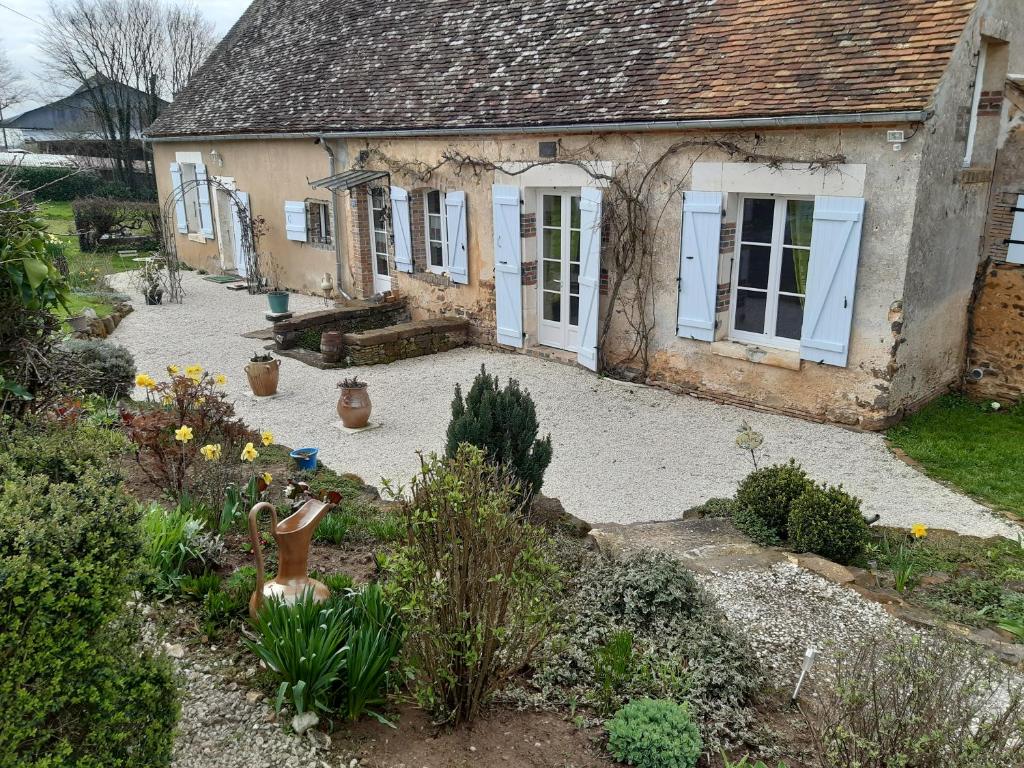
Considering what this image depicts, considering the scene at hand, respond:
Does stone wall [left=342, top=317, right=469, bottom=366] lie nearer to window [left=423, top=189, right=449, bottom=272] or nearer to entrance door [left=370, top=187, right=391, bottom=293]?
window [left=423, top=189, right=449, bottom=272]

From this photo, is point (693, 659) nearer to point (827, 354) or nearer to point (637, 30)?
point (827, 354)

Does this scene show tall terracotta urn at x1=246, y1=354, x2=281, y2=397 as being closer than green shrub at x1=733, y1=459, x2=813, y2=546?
No

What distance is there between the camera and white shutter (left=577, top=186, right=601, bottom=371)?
955cm

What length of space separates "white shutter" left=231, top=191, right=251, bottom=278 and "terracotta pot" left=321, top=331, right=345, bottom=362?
254 inches

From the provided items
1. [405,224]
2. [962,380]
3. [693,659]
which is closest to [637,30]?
[405,224]

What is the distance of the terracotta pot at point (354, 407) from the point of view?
840 cm

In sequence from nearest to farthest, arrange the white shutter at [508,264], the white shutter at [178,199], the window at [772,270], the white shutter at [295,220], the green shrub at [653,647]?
1. the green shrub at [653,647]
2. the window at [772,270]
3. the white shutter at [508,264]
4. the white shutter at [295,220]
5. the white shutter at [178,199]

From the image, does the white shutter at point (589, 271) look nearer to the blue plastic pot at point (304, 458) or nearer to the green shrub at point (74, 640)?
the blue plastic pot at point (304, 458)

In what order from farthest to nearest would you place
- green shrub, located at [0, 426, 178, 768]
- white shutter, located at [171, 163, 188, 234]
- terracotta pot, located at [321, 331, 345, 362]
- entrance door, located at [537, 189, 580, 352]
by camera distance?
white shutter, located at [171, 163, 188, 234] → terracotta pot, located at [321, 331, 345, 362] → entrance door, located at [537, 189, 580, 352] → green shrub, located at [0, 426, 178, 768]

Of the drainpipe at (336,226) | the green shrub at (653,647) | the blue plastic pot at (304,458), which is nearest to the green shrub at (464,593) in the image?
the green shrub at (653,647)

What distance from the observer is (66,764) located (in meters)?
2.21

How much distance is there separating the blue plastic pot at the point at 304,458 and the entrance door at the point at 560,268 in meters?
4.68

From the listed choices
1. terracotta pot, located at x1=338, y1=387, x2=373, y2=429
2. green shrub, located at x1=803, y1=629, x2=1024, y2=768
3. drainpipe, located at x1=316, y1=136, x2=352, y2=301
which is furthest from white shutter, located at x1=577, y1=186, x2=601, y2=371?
green shrub, located at x1=803, y1=629, x2=1024, y2=768

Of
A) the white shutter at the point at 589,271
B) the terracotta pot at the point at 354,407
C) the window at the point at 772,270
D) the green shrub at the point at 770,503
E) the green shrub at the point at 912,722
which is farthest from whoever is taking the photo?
the white shutter at the point at 589,271
